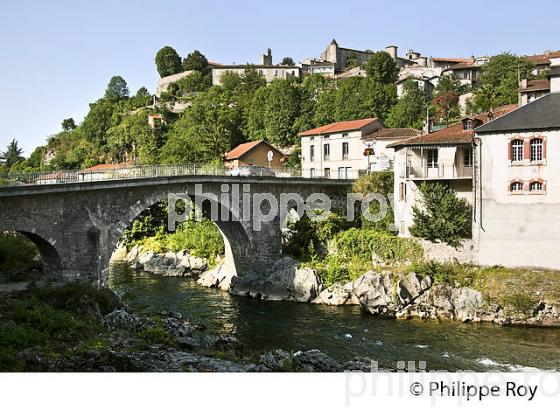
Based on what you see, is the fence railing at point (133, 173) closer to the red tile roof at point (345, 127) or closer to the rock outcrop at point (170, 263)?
the rock outcrop at point (170, 263)

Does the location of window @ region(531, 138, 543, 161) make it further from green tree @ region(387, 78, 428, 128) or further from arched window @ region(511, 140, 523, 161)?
green tree @ region(387, 78, 428, 128)

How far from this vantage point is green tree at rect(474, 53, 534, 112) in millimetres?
36750

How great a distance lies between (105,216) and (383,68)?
1618 inches

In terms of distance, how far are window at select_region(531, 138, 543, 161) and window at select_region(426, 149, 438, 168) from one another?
3865 mm

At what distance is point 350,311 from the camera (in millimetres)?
20281

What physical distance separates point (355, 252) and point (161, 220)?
598 inches

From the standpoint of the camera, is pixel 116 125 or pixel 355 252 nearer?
pixel 355 252

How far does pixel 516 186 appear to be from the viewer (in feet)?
64.8

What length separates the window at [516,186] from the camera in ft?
64.4

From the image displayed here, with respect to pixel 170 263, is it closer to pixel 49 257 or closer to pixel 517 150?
pixel 49 257

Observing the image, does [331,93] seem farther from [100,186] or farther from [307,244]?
[100,186]

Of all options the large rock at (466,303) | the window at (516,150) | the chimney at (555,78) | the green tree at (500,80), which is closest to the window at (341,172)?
the green tree at (500,80)
